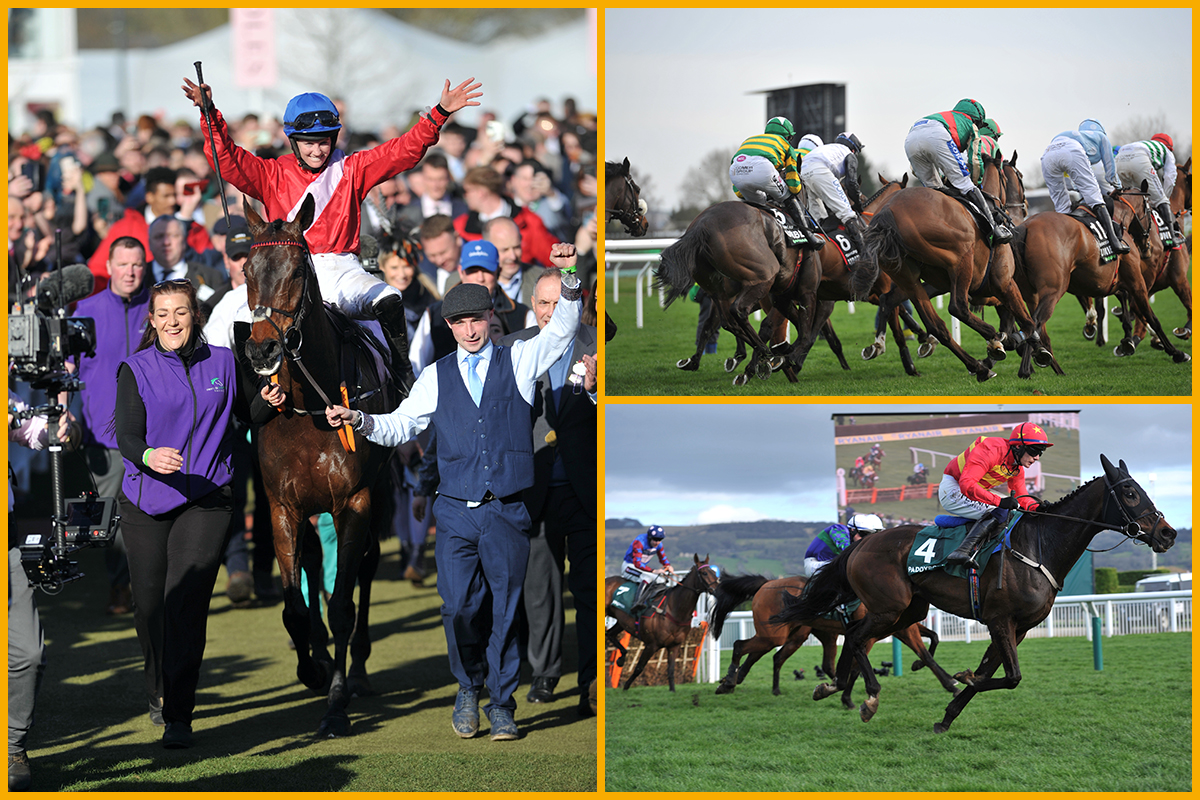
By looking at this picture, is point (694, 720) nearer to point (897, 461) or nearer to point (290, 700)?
point (897, 461)

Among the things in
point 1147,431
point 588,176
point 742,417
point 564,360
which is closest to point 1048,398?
point 1147,431

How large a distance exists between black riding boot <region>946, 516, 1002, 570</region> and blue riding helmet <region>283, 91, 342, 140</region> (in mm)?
3437

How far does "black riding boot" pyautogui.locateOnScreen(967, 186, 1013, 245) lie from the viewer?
19.1 feet

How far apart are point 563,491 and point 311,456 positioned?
1215 millimetres

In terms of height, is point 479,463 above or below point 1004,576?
above

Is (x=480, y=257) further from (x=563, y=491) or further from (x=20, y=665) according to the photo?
(x=20, y=665)

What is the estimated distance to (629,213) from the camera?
5055 mm

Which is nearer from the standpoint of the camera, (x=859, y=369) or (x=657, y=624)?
(x=859, y=369)

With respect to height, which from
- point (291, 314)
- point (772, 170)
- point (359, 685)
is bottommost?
point (359, 685)

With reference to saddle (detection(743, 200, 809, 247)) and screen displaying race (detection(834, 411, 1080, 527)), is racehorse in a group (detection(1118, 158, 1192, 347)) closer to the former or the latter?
screen displaying race (detection(834, 411, 1080, 527))

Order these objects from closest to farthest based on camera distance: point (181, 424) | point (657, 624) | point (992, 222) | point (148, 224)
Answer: point (181, 424), point (992, 222), point (657, 624), point (148, 224)

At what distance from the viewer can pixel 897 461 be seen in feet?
20.0

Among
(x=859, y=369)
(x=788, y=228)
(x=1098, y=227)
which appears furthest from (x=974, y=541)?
(x=1098, y=227)

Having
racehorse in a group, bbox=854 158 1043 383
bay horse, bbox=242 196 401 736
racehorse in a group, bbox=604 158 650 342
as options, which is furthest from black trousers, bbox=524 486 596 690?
racehorse in a group, bbox=854 158 1043 383
